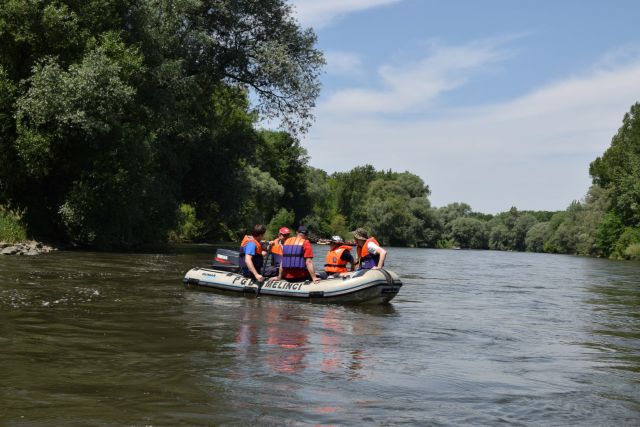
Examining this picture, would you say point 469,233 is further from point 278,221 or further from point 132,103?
point 132,103

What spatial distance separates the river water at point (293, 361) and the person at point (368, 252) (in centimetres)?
93

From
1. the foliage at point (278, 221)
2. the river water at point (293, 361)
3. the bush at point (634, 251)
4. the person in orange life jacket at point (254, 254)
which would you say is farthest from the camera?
the foliage at point (278, 221)

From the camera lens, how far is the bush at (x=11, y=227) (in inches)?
834

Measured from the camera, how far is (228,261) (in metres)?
14.7

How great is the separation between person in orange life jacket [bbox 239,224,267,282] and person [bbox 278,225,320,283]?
0.49 meters

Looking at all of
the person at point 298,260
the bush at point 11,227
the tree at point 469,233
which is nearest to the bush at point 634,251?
the bush at point 11,227

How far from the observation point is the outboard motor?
1446 cm

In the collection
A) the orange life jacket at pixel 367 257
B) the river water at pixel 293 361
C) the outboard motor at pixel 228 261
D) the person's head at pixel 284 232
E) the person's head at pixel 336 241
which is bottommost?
the river water at pixel 293 361

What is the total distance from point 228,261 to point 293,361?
802cm

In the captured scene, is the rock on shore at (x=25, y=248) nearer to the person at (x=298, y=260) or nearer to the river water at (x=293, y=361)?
the river water at (x=293, y=361)

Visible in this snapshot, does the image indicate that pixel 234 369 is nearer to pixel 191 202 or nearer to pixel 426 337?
pixel 426 337

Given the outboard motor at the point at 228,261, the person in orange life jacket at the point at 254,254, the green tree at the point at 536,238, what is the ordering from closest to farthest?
the person in orange life jacket at the point at 254,254
the outboard motor at the point at 228,261
the green tree at the point at 536,238

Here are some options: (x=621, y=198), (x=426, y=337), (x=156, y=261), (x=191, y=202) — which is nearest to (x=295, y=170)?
(x=621, y=198)

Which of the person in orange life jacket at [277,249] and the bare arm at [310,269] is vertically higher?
the person in orange life jacket at [277,249]
